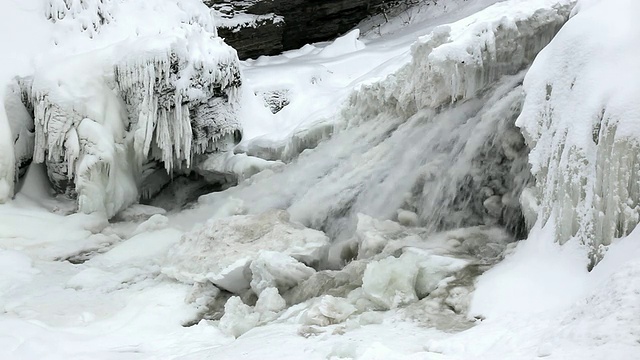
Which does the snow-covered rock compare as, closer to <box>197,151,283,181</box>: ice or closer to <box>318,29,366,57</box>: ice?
<box>197,151,283,181</box>: ice

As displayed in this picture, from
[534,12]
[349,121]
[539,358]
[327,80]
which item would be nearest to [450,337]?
[539,358]

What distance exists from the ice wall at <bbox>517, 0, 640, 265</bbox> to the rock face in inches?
320

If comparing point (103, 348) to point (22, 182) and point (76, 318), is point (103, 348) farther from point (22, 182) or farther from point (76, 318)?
point (22, 182)

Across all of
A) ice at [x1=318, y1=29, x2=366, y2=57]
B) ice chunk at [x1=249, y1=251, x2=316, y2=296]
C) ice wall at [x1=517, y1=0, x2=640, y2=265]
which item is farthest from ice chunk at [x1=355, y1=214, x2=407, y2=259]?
ice at [x1=318, y1=29, x2=366, y2=57]

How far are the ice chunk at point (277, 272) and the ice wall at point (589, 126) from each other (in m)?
1.82

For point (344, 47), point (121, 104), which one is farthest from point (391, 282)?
point (344, 47)

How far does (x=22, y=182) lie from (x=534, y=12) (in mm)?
6237

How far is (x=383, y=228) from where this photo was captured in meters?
4.93

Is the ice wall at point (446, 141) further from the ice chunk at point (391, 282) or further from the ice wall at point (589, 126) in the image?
the ice chunk at point (391, 282)

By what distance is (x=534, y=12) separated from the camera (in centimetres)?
519

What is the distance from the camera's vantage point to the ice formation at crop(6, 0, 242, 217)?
6.89 meters

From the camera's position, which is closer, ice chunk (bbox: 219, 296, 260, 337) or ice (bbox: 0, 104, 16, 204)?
ice chunk (bbox: 219, 296, 260, 337)

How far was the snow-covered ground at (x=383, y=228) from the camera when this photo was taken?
3064 millimetres

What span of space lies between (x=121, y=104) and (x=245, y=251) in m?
3.34
